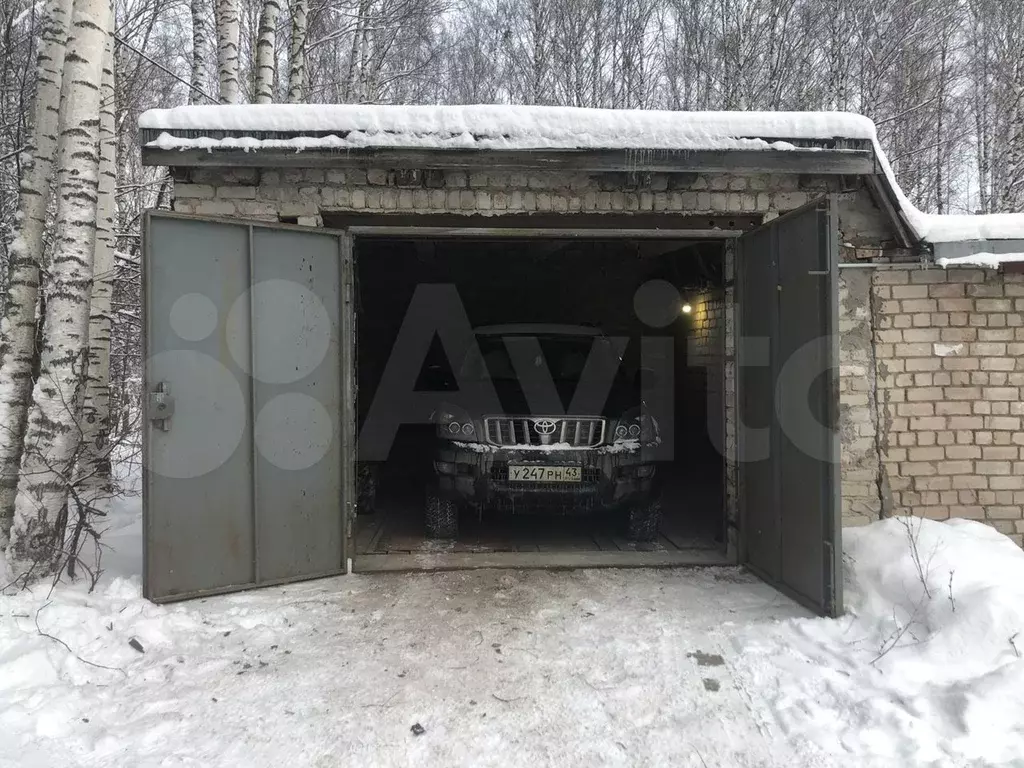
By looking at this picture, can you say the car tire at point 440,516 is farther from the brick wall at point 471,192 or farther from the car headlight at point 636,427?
the brick wall at point 471,192

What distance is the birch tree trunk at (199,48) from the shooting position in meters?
8.44

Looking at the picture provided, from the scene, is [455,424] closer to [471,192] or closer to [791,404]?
[471,192]

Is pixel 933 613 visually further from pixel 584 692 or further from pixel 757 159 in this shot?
pixel 757 159

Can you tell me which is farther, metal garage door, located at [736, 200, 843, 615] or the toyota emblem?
the toyota emblem

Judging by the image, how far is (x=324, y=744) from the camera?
242cm

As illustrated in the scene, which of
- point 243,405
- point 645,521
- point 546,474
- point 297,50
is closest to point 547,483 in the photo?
point 546,474

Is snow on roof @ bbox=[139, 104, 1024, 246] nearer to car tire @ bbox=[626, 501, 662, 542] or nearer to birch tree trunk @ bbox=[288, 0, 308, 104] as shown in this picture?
car tire @ bbox=[626, 501, 662, 542]

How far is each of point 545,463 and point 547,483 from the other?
6.0 inches

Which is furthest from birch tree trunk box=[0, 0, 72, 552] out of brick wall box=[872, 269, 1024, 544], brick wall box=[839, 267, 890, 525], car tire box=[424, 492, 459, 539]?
brick wall box=[872, 269, 1024, 544]

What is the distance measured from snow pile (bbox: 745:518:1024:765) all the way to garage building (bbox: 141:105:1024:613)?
34 centimetres

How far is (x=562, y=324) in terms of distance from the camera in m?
6.41

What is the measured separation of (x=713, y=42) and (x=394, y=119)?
13.2 meters

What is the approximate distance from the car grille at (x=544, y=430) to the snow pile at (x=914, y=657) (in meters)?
1.89

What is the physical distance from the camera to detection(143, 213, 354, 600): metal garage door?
12.3 ft
